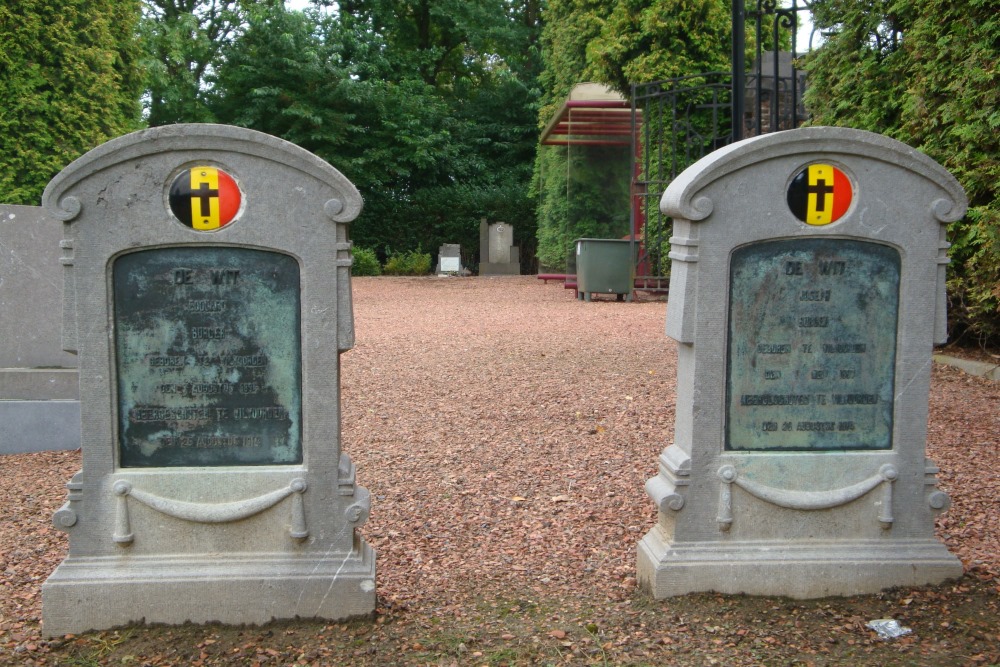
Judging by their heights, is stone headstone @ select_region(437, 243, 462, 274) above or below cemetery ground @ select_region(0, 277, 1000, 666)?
above

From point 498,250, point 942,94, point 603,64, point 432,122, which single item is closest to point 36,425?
point 942,94

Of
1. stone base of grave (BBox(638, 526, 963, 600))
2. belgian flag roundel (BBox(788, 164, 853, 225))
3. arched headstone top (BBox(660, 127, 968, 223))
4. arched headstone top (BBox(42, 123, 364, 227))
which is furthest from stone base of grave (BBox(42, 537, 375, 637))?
belgian flag roundel (BBox(788, 164, 853, 225))

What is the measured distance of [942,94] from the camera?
7.70 m

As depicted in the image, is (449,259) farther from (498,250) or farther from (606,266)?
(606,266)

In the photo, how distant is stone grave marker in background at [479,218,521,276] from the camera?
23891 mm

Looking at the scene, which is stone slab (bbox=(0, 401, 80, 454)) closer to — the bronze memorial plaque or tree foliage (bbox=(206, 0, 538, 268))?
the bronze memorial plaque

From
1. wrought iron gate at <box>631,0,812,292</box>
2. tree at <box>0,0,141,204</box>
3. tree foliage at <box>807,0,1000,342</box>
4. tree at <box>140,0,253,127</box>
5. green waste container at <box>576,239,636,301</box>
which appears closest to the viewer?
tree foliage at <box>807,0,1000,342</box>

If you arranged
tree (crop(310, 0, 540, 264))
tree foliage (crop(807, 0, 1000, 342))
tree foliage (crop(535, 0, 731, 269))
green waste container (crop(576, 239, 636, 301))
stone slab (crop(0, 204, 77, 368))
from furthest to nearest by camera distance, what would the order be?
tree (crop(310, 0, 540, 264))
tree foliage (crop(535, 0, 731, 269))
green waste container (crop(576, 239, 636, 301))
tree foliage (crop(807, 0, 1000, 342))
stone slab (crop(0, 204, 77, 368))

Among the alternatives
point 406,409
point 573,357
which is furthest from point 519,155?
point 406,409

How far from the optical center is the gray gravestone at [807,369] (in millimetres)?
3504

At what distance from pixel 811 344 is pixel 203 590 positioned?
2.43m

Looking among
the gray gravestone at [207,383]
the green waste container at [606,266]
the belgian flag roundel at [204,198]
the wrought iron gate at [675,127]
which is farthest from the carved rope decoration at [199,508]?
the green waste container at [606,266]

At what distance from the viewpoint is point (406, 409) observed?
6891 millimetres

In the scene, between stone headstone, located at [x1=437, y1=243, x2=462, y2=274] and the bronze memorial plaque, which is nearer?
the bronze memorial plaque
